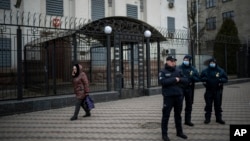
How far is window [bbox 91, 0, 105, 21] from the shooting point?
22234mm

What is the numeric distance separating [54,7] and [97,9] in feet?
12.2

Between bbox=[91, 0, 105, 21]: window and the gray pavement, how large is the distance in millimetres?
12432

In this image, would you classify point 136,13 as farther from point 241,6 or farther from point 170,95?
point 170,95

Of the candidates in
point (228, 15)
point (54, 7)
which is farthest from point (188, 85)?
point (228, 15)

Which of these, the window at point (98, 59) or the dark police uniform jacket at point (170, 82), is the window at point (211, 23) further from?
the dark police uniform jacket at point (170, 82)

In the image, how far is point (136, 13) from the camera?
82.2ft

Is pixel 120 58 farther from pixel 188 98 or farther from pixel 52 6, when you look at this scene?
pixel 52 6

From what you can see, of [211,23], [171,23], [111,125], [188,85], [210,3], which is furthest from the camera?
[210,3]

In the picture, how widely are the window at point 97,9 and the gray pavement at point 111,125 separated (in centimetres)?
1243

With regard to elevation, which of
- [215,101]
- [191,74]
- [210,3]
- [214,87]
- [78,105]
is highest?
[210,3]

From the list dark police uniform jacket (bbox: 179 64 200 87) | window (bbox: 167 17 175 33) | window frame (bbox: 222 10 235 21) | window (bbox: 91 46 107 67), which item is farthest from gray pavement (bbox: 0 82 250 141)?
window frame (bbox: 222 10 235 21)

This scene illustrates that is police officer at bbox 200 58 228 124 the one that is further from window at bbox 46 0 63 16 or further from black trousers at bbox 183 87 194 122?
window at bbox 46 0 63 16

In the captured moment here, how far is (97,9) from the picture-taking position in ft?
73.7

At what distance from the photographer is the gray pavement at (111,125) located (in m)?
6.82
